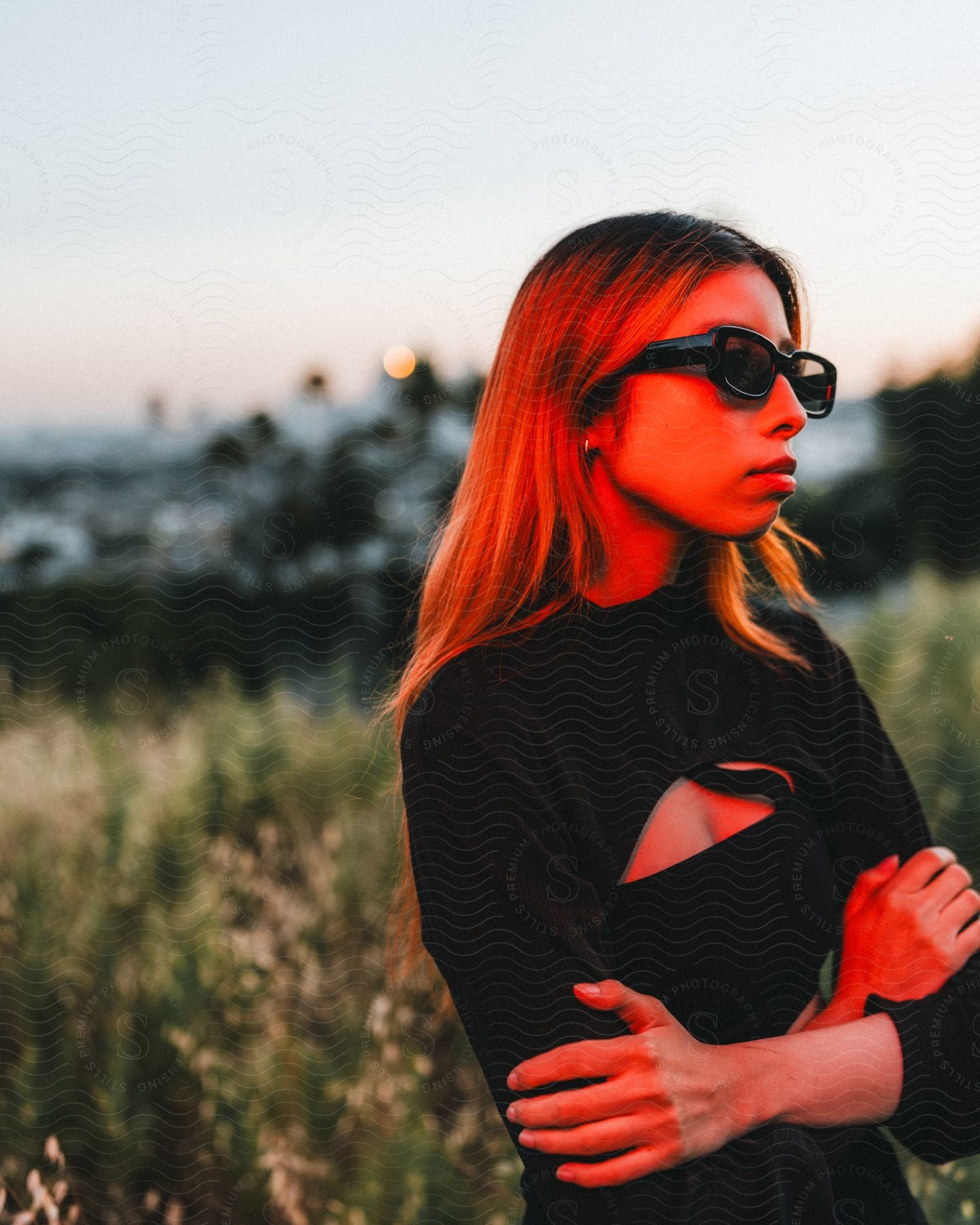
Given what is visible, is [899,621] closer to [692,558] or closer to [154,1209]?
[692,558]

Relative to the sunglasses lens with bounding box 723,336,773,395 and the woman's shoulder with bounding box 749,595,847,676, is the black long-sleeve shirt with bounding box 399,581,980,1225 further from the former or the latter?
the sunglasses lens with bounding box 723,336,773,395

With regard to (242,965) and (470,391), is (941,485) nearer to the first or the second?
(470,391)

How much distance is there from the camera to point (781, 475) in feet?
2.77

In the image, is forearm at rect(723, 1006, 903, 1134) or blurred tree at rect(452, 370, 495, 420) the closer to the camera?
forearm at rect(723, 1006, 903, 1134)

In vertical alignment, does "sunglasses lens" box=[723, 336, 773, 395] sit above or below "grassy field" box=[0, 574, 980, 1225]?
above

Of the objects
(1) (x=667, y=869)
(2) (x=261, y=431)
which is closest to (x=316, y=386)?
(2) (x=261, y=431)

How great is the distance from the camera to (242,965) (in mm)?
1510

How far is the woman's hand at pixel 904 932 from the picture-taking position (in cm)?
86

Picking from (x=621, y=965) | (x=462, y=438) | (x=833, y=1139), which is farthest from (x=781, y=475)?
(x=462, y=438)

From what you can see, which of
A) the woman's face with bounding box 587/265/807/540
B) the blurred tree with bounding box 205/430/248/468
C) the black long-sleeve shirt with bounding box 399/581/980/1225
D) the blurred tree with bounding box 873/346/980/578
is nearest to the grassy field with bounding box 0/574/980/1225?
the blurred tree with bounding box 873/346/980/578

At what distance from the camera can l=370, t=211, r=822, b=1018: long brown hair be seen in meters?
0.84

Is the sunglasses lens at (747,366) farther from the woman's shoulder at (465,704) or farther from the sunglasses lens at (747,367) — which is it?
the woman's shoulder at (465,704)

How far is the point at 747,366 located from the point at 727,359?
0.07ft

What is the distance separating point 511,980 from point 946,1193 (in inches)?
41.0
